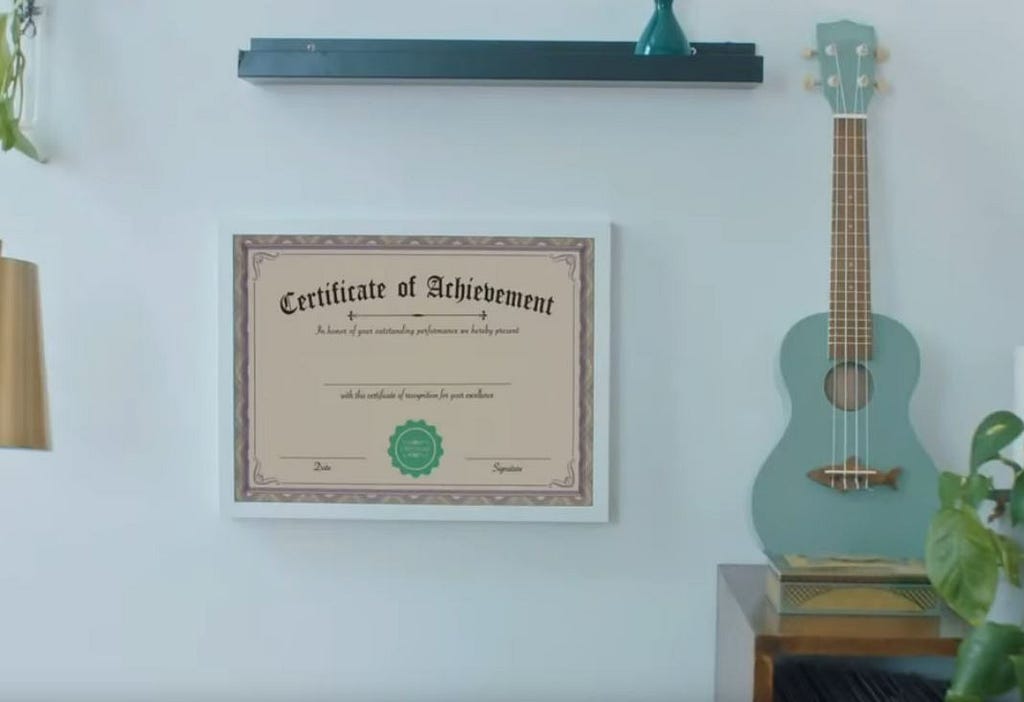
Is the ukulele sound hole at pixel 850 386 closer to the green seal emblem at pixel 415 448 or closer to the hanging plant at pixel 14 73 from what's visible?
the green seal emblem at pixel 415 448

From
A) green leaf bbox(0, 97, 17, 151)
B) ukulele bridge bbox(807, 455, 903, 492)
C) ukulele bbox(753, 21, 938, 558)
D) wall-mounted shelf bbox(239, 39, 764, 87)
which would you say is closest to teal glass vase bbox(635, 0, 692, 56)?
wall-mounted shelf bbox(239, 39, 764, 87)

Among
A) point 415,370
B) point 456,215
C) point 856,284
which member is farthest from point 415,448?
point 856,284

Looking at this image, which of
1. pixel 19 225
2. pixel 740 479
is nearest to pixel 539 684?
pixel 740 479

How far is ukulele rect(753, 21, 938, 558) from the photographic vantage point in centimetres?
131

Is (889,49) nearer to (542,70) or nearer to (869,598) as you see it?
(542,70)

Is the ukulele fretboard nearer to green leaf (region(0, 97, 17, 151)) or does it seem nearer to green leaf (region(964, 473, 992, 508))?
green leaf (region(964, 473, 992, 508))

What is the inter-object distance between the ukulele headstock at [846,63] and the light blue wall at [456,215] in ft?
0.11

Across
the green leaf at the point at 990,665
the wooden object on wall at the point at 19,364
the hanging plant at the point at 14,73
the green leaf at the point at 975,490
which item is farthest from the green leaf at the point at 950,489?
the hanging plant at the point at 14,73

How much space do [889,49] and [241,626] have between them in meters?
1.08

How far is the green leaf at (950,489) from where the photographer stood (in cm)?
113

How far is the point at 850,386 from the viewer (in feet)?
4.33

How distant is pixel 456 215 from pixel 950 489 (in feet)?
2.14

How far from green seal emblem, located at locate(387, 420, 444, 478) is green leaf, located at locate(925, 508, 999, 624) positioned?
59cm

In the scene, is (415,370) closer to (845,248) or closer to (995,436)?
(845,248)
